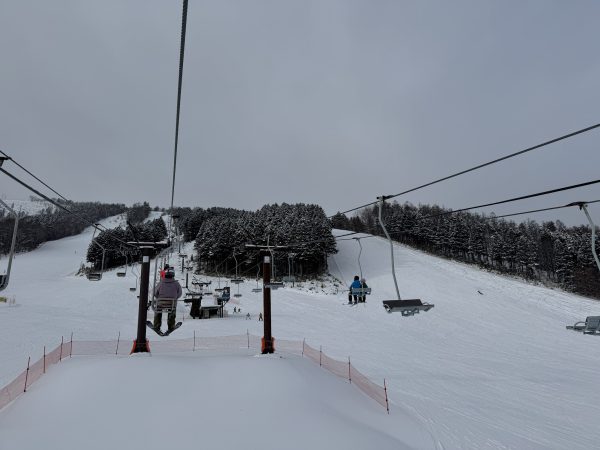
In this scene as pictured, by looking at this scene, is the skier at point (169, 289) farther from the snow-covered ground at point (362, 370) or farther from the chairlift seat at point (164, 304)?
the snow-covered ground at point (362, 370)

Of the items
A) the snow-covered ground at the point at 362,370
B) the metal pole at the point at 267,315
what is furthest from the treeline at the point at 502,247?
the metal pole at the point at 267,315

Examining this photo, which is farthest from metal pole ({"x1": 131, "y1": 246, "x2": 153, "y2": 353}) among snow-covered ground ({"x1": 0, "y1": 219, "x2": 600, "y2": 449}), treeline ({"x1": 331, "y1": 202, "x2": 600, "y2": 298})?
treeline ({"x1": 331, "y1": 202, "x2": 600, "y2": 298})

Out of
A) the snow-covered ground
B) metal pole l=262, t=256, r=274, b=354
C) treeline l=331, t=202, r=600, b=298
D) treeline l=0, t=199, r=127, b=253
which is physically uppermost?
treeline l=0, t=199, r=127, b=253

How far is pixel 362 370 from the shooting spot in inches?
785

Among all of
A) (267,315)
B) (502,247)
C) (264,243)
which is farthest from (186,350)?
(502,247)

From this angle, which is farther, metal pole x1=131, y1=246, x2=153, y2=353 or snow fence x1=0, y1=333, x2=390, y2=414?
metal pole x1=131, y1=246, x2=153, y2=353

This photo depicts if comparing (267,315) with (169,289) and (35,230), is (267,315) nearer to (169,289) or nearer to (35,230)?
(169,289)

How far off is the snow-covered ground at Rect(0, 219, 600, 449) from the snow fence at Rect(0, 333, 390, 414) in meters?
0.88

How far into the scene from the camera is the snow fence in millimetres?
12914

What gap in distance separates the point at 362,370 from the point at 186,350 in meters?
10.5

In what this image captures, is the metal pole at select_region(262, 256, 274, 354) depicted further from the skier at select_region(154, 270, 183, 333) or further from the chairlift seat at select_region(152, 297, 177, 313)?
the chairlift seat at select_region(152, 297, 177, 313)

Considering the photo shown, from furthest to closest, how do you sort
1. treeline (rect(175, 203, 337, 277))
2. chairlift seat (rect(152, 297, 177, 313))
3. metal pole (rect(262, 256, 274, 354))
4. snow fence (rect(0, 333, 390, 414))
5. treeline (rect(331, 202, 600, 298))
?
treeline (rect(331, 202, 600, 298)) → treeline (rect(175, 203, 337, 277)) → metal pole (rect(262, 256, 274, 354)) → chairlift seat (rect(152, 297, 177, 313)) → snow fence (rect(0, 333, 390, 414))

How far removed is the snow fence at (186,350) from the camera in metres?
12.9

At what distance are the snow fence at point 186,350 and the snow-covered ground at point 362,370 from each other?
2.87 ft
